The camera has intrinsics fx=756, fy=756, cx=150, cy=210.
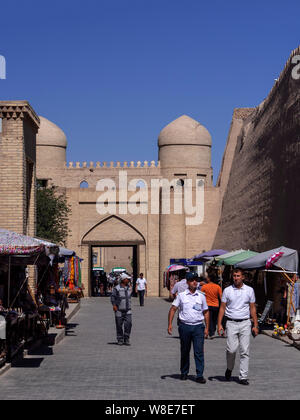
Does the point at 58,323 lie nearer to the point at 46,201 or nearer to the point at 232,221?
the point at 232,221

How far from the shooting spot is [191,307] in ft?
30.8

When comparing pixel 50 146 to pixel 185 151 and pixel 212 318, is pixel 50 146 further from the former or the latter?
pixel 212 318

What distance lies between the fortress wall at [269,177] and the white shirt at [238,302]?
1158 cm

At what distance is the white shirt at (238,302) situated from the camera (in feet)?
30.1

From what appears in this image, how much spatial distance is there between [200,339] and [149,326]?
9.67 metres

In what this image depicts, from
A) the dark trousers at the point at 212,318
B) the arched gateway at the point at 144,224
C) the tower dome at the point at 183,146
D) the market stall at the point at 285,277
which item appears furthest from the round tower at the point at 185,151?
the dark trousers at the point at 212,318

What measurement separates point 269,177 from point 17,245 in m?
16.6

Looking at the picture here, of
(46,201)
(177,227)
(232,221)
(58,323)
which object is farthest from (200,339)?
(177,227)

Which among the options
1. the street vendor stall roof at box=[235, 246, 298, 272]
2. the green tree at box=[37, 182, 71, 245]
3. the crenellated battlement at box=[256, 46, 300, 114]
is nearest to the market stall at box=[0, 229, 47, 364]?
the street vendor stall roof at box=[235, 246, 298, 272]

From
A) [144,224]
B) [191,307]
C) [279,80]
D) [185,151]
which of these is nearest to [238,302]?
[191,307]

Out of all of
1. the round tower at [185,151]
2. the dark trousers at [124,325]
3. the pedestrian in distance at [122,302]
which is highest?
the round tower at [185,151]

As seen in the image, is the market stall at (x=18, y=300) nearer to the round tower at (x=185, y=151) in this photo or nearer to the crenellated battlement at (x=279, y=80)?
the crenellated battlement at (x=279, y=80)

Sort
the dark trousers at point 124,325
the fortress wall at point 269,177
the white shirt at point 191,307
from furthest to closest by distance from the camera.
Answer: the fortress wall at point 269,177 < the dark trousers at point 124,325 < the white shirt at point 191,307

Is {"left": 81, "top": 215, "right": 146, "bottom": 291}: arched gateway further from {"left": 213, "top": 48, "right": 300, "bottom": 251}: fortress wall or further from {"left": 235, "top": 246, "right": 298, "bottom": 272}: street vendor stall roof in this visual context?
{"left": 235, "top": 246, "right": 298, "bottom": 272}: street vendor stall roof
